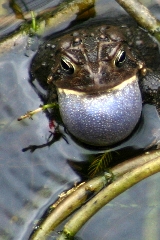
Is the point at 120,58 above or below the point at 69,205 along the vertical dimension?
above

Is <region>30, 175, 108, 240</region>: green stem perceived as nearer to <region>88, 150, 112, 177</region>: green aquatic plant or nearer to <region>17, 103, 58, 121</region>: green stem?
<region>88, 150, 112, 177</region>: green aquatic plant

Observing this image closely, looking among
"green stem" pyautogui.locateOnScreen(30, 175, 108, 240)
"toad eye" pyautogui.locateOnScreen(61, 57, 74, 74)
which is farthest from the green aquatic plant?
"toad eye" pyautogui.locateOnScreen(61, 57, 74, 74)

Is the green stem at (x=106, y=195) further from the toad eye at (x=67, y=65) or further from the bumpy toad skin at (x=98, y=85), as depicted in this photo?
the toad eye at (x=67, y=65)

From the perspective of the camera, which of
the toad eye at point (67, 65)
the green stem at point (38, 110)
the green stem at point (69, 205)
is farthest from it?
the green stem at point (38, 110)

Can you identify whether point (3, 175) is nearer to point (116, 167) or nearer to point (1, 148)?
point (1, 148)

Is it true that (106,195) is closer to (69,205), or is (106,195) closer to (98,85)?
(69,205)

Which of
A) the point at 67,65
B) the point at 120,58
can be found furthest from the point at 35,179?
the point at 120,58

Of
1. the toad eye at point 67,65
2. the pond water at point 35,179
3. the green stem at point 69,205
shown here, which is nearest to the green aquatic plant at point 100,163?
the pond water at point 35,179
